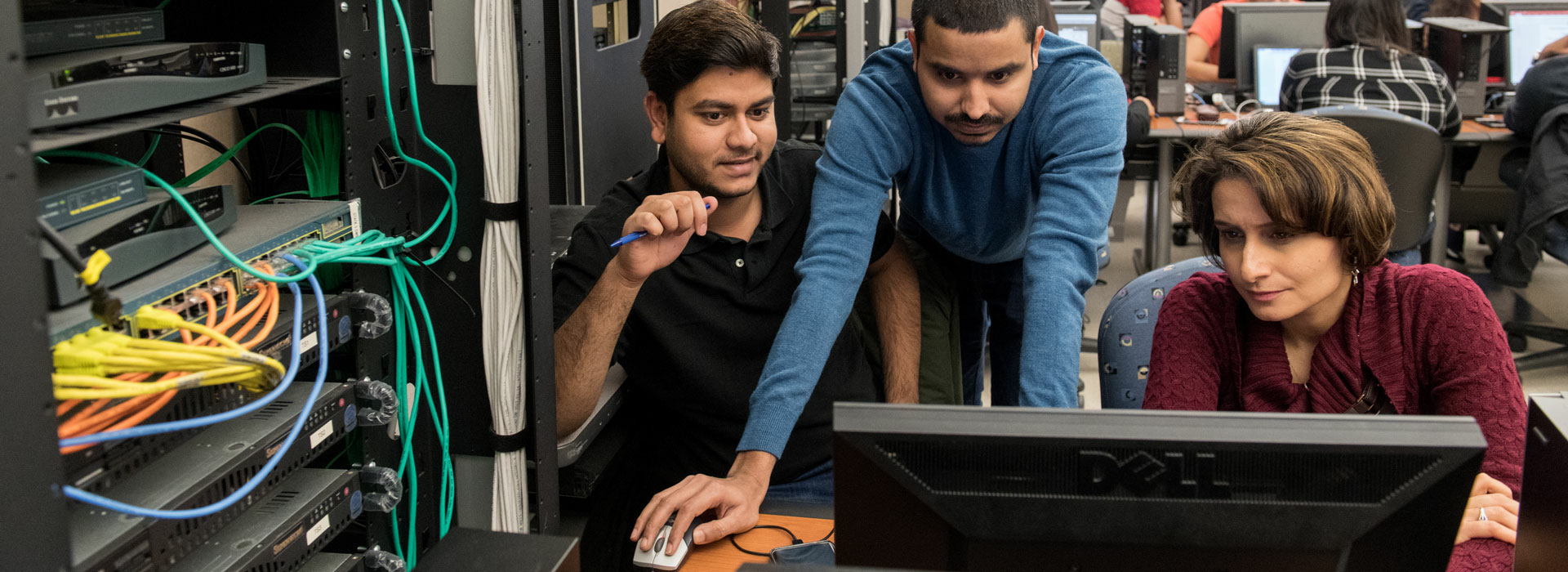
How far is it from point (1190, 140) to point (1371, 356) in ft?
8.82

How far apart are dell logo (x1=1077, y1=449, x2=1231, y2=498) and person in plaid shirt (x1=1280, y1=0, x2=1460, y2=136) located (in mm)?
3158

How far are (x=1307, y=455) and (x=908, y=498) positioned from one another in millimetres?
253

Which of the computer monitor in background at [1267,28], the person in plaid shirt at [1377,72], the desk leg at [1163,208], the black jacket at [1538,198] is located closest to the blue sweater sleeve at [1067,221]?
the person in plaid shirt at [1377,72]

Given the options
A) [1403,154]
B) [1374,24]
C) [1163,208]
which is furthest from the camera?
[1163,208]

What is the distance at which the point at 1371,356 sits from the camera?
133cm

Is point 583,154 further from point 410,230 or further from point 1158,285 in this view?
point 1158,285

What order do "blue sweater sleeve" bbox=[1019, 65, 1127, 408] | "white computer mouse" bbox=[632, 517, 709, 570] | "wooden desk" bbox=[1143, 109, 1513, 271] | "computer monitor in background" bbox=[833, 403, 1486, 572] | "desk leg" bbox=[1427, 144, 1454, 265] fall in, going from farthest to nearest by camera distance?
"desk leg" bbox=[1427, 144, 1454, 265] < "wooden desk" bbox=[1143, 109, 1513, 271] < "blue sweater sleeve" bbox=[1019, 65, 1127, 408] < "white computer mouse" bbox=[632, 517, 709, 570] < "computer monitor in background" bbox=[833, 403, 1486, 572]

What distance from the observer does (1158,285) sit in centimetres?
156

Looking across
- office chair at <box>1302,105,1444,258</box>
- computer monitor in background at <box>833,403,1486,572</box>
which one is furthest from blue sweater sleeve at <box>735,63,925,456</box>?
office chair at <box>1302,105,1444,258</box>

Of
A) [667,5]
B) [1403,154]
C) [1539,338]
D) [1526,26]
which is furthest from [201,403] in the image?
[1526,26]

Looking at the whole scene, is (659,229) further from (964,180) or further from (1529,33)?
(1529,33)

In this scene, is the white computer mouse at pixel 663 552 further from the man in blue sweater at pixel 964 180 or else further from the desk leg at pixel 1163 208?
the desk leg at pixel 1163 208

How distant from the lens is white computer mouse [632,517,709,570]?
1.19 metres

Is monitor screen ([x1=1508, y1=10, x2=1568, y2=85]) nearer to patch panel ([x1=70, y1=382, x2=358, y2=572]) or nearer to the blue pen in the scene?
the blue pen
